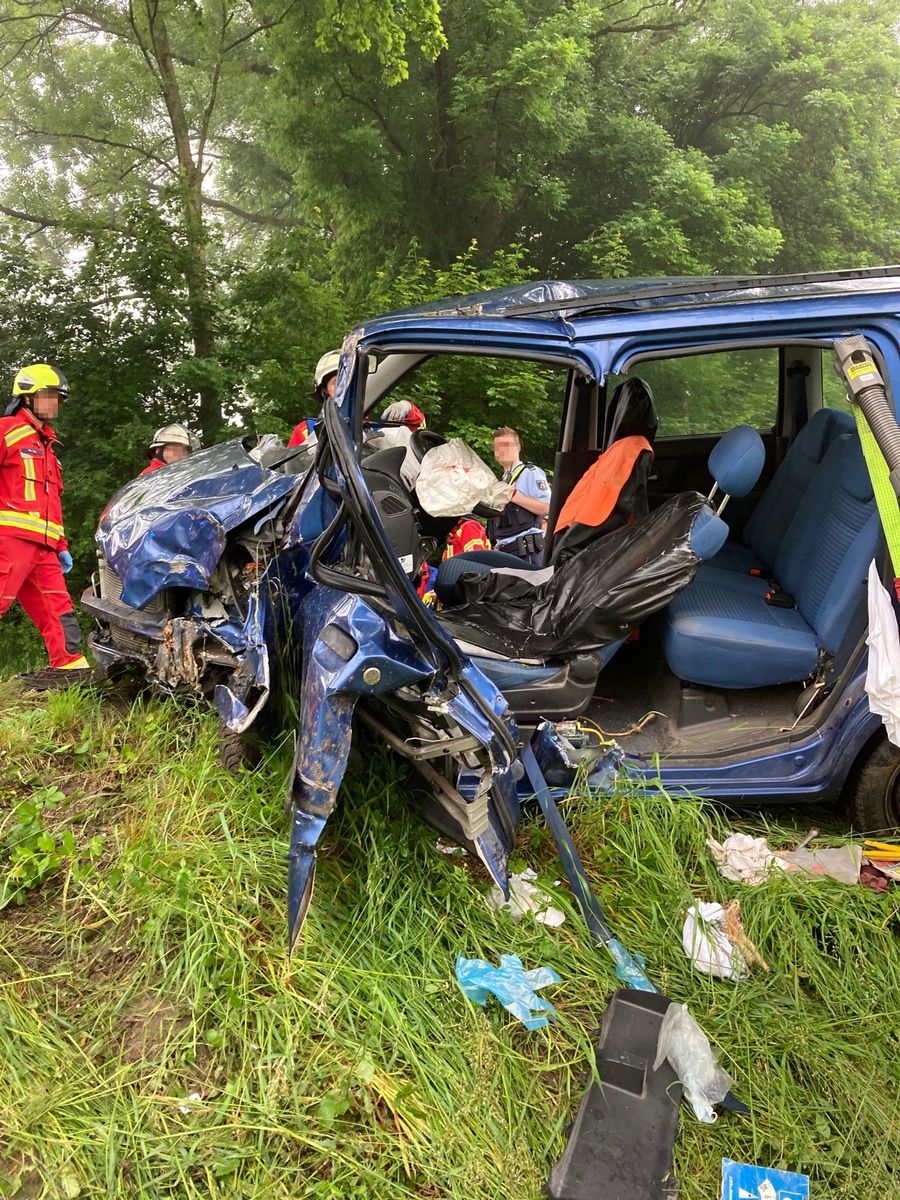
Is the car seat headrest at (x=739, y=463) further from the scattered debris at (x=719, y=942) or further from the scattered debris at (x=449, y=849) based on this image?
the scattered debris at (x=449, y=849)

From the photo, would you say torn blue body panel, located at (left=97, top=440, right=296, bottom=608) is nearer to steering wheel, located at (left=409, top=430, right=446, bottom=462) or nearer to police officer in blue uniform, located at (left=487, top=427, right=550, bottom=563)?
steering wheel, located at (left=409, top=430, right=446, bottom=462)

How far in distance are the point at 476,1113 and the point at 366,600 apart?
1334mm

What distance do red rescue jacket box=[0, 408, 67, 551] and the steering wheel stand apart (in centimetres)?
304

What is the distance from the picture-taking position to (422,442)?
3316 millimetres

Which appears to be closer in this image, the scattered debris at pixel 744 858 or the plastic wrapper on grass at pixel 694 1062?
the plastic wrapper on grass at pixel 694 1062

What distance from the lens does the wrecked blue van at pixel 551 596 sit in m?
2.22

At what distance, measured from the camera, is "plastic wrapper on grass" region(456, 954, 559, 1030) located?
2170 millimetres

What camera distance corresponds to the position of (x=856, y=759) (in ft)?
9.13

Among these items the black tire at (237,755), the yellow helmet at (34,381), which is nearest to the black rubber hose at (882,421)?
the black tire at (237,755)

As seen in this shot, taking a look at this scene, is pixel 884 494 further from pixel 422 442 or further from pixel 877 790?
pixel 422 442

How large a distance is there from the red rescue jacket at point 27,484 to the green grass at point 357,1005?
2.72 m

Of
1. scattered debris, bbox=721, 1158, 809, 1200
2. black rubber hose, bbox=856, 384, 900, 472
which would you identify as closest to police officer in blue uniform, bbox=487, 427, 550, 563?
black rubber hose, bbox=856, 384, 900, 472

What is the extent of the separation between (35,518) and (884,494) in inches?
189

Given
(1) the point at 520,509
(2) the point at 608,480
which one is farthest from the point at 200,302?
(2) the point at 608,480
